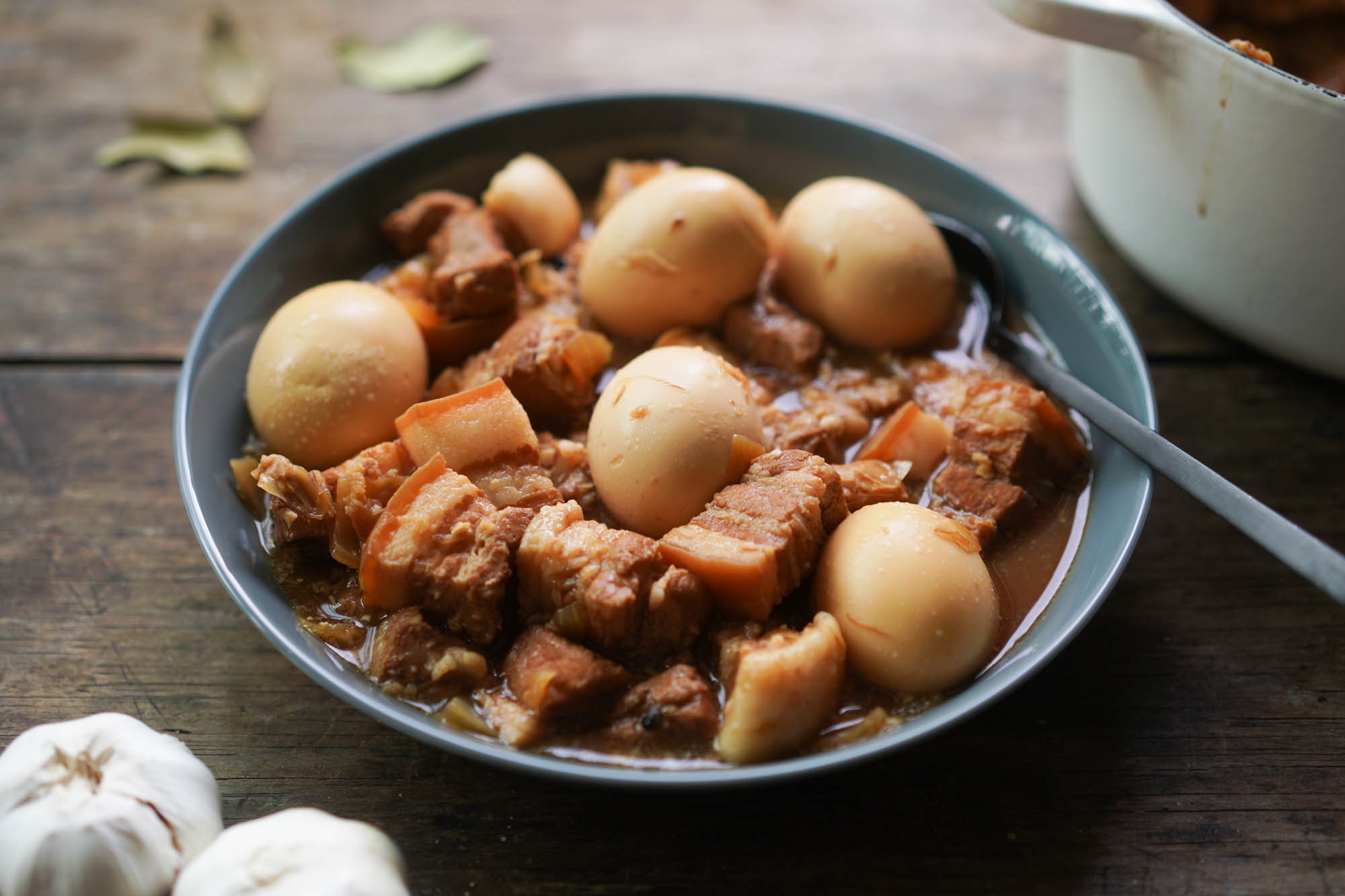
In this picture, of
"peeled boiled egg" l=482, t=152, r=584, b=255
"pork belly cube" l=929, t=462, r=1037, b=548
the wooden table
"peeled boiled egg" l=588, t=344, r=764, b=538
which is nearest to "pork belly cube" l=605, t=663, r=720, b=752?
the wooden table

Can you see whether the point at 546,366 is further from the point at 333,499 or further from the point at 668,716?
the point at 668,716

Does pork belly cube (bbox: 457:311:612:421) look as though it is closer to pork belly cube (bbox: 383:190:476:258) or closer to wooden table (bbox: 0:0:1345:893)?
pork belly cube (bbox: 383:190:476:258)

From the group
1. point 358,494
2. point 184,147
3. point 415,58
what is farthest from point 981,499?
point 184,147

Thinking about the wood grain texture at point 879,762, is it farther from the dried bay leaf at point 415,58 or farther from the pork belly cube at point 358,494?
the dried bay leaf at point 415,58

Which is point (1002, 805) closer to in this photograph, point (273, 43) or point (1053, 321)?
point (1053, 321)

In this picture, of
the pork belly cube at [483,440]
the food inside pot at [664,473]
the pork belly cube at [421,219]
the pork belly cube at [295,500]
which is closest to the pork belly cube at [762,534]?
the food inside pot at [664,473]

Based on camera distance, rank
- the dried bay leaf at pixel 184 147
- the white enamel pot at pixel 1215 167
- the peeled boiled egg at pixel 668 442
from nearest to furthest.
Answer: the peeled boiled egg at pixel 668 442 < the white enamel pot at pixel 1215 167 < the dried bay leaf at pixel 184 147
